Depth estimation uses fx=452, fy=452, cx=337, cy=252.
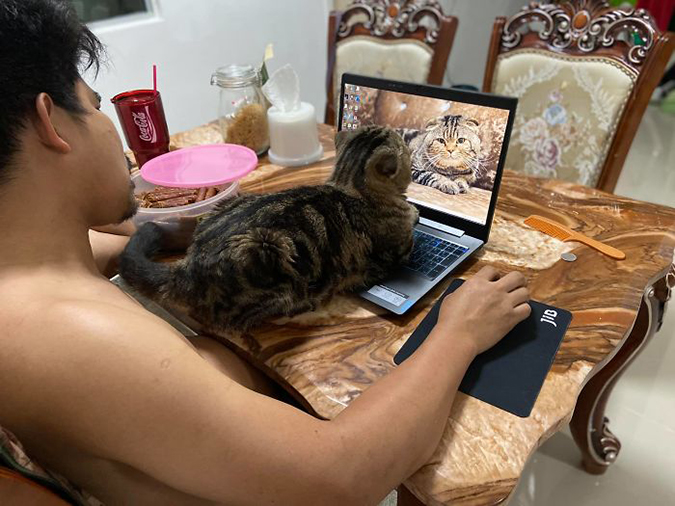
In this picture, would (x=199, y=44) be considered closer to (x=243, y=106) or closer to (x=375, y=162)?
(x=243, y=106)

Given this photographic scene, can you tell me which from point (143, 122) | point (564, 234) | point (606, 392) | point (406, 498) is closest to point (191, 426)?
point (406, 498)

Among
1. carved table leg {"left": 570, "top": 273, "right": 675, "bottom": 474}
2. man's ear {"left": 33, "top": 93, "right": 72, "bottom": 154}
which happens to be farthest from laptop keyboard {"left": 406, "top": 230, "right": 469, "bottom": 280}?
man's ear {"left": 33, "top": 93, "right": 72, "bottom": 154}

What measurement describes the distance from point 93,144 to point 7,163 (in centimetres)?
11

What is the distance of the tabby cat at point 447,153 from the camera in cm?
88

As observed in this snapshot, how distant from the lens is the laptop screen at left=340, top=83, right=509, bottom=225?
0.86 meters

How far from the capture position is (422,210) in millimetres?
1038

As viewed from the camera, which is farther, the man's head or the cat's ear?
the cat's ear

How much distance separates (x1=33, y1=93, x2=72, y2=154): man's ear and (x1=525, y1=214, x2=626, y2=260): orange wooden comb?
2.96ft

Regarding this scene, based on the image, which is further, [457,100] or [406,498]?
[457,100]

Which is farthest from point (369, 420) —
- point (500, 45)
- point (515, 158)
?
point (500, 45)

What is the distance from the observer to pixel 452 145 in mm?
915

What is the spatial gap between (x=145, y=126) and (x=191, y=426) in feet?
3.55

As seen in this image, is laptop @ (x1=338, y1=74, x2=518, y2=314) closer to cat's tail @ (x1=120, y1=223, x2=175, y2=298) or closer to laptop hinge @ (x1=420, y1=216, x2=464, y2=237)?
laptop hinge @ (x1=420, y1=216, x2=464, y2=237)

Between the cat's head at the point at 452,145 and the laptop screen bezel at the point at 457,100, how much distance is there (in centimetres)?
4
